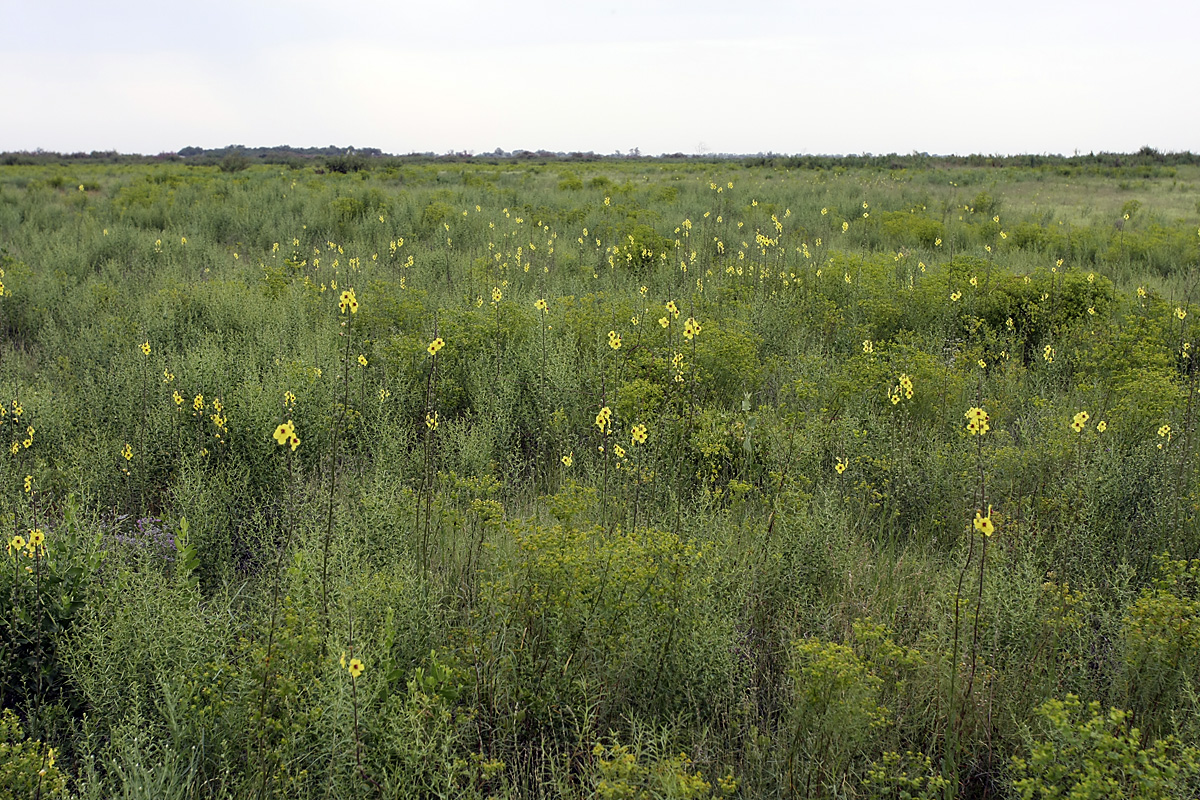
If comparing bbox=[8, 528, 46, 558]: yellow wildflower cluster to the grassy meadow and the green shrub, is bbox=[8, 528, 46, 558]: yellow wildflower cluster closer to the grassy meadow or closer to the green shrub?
the grassy meadow

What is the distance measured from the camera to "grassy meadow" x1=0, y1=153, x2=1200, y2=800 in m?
2.16

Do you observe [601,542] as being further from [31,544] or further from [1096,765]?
[31,544]

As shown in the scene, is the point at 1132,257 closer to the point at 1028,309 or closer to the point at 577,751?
the point at 1028,309

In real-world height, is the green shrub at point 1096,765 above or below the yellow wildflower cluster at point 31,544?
below

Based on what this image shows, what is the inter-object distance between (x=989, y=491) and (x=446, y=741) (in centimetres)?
320

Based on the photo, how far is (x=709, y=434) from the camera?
410 centimetres

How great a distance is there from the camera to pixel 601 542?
2.77 m

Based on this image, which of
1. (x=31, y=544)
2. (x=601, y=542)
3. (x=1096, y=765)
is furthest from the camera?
(x=601, y=542)

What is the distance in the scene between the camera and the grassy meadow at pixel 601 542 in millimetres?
2164

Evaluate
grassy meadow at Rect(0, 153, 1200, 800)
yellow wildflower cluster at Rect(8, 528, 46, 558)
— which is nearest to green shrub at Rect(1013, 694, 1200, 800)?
grassy meadow at Rect(0, 153, 1200, 800)

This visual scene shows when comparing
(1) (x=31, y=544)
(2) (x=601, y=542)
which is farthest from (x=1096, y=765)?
(1) (x=31, y=544)

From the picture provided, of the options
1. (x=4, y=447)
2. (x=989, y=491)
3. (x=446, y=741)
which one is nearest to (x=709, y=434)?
(x=989, y=491)

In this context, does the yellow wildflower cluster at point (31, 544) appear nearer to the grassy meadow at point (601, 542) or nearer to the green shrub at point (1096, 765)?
the grassy meadow at point (601, 542)

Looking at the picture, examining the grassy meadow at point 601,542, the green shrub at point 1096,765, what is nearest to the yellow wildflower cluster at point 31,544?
the grassy meadow at point 601,542
